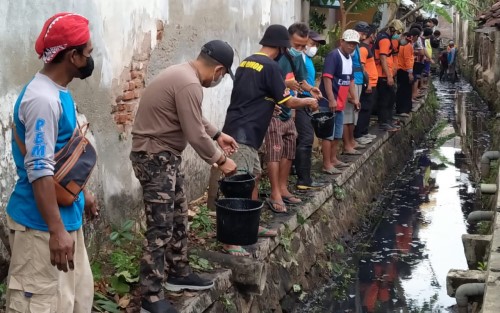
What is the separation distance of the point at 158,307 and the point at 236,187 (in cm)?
162

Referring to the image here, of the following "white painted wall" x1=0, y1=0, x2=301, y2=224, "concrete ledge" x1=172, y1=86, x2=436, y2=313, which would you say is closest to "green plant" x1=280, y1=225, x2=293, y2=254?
"concrete ledge" x1=172, y1=86, x2=436, y2=313

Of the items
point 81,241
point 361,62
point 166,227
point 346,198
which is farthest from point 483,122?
point 81,241

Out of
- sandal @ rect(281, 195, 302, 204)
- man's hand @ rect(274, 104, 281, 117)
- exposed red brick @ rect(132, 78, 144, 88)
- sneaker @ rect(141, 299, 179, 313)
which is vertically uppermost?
exposed red brick @ rect(132, 78, 144, 88)

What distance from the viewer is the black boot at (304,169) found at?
834cm

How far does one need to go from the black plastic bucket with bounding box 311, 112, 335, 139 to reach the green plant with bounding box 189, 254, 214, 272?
3242 mm

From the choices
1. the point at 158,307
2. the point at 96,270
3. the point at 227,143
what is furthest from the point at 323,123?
the point at 158,307

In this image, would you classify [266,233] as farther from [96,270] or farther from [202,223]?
[96,270]

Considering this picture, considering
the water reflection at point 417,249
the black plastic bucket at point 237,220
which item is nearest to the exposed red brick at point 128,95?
the black plastic bucket at point 237,220

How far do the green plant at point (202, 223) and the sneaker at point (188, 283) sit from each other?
3.85 feet

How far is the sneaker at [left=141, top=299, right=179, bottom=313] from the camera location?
477 centimetres

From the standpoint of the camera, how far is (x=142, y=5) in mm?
6387

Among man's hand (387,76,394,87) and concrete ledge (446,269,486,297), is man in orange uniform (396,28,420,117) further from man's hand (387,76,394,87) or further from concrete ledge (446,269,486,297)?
concrete ledge (446,269,486,297)

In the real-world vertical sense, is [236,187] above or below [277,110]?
below

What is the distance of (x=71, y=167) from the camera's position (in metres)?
3.55
